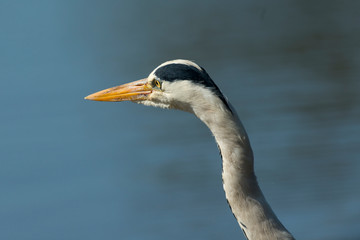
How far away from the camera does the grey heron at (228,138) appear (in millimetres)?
3311

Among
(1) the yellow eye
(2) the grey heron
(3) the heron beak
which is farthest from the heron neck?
(3) the heron beak

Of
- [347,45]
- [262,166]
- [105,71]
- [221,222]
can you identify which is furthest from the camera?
[347,45]

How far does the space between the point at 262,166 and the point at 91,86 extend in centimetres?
172

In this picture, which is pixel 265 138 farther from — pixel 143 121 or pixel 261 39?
pixel 261 39

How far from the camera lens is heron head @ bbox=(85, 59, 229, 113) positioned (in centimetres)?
333

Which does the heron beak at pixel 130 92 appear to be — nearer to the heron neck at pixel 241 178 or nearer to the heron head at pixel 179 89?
the heron head at pixel 179 89

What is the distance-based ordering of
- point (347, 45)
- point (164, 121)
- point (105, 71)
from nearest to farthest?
point (164, 121)
point (105, 71)
point (347, 45)

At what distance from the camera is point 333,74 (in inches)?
277

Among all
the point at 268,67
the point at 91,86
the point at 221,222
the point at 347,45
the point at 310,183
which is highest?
the point at 347,45

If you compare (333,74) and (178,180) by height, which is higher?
(333,74)

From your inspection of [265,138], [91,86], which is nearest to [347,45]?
[265,138]

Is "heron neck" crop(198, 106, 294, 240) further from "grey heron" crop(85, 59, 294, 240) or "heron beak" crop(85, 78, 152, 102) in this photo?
"heron beak" crop(85, 78, 152, 102)

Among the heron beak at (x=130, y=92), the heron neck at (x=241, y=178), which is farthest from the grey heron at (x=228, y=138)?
the heron beak at (x=130, y=92)

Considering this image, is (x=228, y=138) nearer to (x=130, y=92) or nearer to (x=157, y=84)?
(x=157, y=84)
